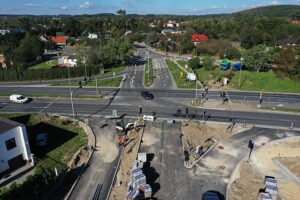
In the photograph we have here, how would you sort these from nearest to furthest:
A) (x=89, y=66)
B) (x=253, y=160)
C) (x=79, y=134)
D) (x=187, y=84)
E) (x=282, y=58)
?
(x=253, y=160), (x=79, y=134), (x=187, y=84), (x=282, y=58), (x=89, y=66)

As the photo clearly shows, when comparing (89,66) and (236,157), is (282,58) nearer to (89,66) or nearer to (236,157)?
(236,157)

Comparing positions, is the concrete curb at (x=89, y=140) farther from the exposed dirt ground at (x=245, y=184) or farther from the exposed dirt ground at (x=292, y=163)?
the exposed dirt ground at (x=292, y=163)

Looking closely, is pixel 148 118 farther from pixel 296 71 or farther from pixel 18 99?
pixel 296 71

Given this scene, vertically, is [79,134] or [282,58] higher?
[282,58]

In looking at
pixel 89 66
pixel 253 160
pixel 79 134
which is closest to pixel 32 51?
pixel 89 66

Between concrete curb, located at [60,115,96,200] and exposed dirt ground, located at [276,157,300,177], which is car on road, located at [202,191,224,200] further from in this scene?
concrete curb, located at [60,115,96,200]
